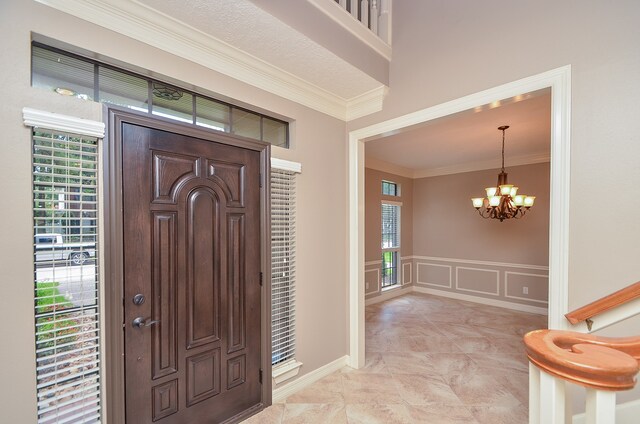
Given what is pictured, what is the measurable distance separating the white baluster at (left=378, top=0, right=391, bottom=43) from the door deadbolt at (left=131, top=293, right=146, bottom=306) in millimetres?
2908

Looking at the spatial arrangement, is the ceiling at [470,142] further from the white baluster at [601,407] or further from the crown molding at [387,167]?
the white baluster at [601,407]

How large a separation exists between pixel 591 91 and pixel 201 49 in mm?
2468

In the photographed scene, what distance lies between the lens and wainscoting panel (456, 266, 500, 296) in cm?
543

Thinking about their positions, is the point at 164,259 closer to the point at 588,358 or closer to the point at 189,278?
the point at 189,278

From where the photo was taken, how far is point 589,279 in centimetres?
159

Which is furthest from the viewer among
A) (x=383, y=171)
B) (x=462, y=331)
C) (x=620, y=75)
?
(x=383, y=171)

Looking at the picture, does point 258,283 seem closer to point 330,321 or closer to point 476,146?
point 330,321

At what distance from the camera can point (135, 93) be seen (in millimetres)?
1789

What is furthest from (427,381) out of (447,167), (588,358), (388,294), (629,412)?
(447,167)

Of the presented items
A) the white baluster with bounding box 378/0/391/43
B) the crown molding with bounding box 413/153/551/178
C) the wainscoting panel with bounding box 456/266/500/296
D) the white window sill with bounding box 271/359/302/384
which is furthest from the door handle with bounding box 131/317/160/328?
the crown molding with bounding box 413/153/551/178

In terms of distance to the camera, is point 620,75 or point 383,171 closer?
point 620,75

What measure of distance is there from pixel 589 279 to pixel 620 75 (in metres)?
1.14

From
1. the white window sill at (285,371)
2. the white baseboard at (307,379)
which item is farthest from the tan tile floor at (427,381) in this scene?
the white window sill at (285,371)

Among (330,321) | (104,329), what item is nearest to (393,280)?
(330,321)
